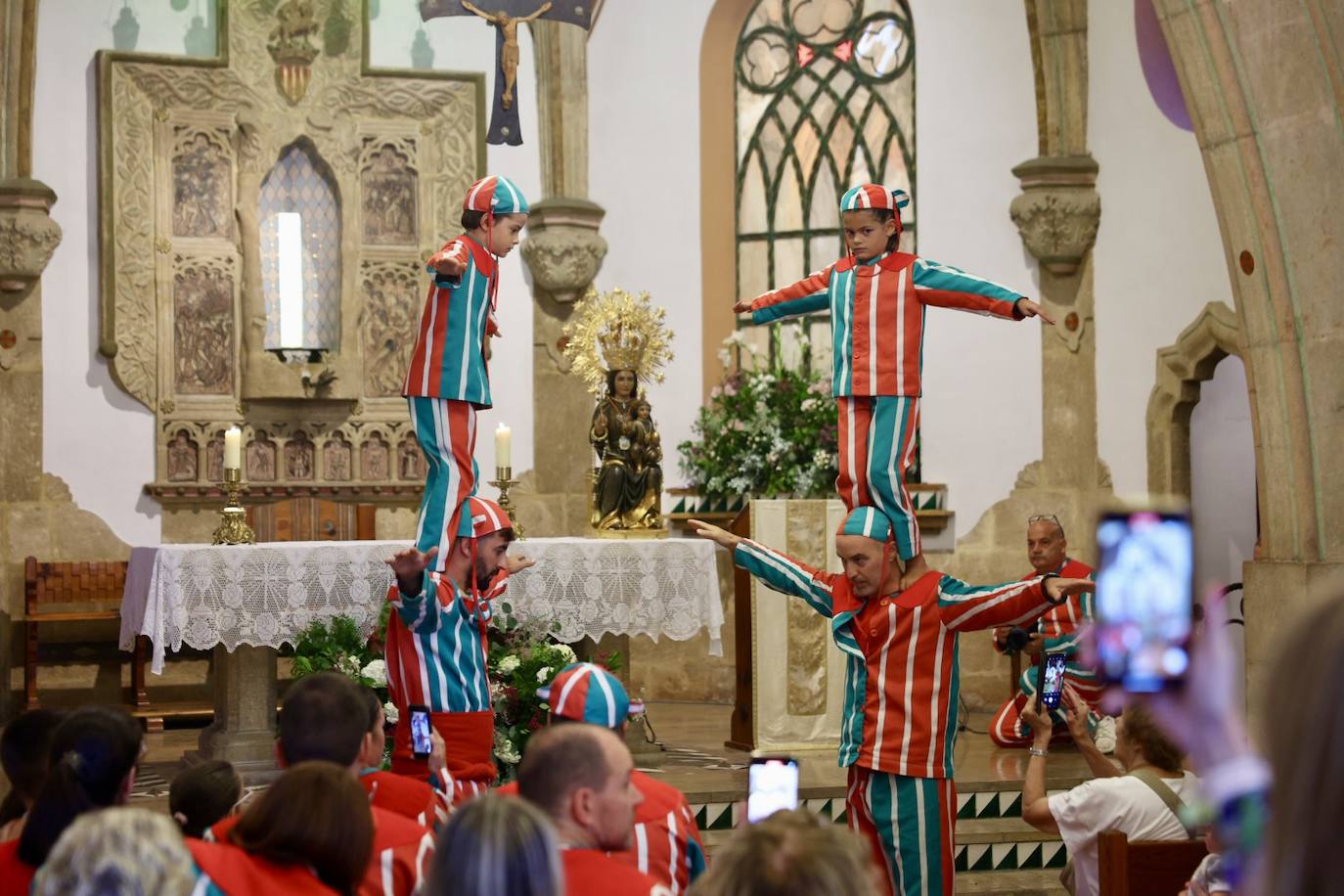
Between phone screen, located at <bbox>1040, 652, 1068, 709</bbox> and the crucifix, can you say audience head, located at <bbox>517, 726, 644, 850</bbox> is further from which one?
the crucifix

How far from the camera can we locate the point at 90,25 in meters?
10.7

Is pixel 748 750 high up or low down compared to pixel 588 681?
down

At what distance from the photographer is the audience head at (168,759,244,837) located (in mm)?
3848

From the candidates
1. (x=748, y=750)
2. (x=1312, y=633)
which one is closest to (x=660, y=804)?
(x=1312, y=633)

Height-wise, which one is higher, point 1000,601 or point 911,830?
point 1000,601

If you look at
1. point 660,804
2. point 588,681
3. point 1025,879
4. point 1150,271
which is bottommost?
point 1025,879

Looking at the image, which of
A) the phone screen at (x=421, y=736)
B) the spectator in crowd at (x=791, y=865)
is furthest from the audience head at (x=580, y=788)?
the phone screen at (x=421, y=736)

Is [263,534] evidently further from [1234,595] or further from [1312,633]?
[1312,633]

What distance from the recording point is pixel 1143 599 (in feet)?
3.88

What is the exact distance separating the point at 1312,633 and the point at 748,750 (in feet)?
25.3

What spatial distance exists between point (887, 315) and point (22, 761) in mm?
3088

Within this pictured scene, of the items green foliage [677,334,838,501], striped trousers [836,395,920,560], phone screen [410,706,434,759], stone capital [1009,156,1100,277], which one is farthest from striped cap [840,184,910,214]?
stone capital [1009,156,1100,277]

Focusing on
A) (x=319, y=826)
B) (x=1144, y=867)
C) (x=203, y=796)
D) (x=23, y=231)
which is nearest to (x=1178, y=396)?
(x=1144, y=867)

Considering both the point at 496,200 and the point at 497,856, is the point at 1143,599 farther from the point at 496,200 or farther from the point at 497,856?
the point at 496,200
